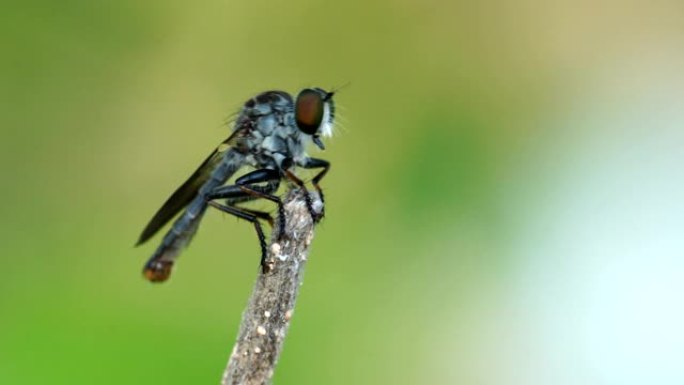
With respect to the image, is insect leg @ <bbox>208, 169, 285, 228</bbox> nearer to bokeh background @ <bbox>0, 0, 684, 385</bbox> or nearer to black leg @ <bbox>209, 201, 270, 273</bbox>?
black leg @ <bbox>209, 201, 270, 273</bbox>

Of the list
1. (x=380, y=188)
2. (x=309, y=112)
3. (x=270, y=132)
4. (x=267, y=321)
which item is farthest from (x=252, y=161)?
(x=380, y=188)

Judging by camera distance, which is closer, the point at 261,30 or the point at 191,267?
the point at 191,267

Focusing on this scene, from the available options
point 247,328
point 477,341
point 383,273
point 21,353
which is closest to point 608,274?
point 477,341

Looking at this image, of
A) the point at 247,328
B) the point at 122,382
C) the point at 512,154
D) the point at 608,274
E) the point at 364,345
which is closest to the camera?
the point at 247,328

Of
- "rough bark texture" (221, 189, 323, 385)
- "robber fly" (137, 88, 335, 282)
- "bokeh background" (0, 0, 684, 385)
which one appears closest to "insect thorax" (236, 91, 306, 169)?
"robber fly" (137, 88, 335, 282)

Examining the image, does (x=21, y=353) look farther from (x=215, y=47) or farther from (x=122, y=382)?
(x=215, y=47)

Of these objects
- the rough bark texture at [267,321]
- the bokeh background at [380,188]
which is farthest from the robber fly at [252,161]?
the bokeh background at [380,188]
